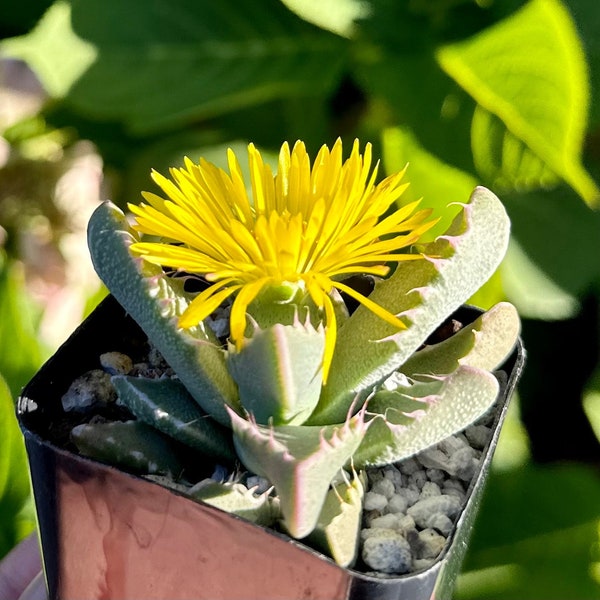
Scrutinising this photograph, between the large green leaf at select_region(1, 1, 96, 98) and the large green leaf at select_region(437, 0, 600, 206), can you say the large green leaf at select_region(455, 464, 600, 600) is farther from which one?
the large green leaf at select_region(1, 1, 96, 98)

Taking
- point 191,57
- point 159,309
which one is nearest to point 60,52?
point 191,57

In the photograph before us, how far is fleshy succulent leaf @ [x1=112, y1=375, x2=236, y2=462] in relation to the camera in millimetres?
296

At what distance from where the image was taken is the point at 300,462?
0.81ft

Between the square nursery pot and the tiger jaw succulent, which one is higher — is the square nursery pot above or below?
below

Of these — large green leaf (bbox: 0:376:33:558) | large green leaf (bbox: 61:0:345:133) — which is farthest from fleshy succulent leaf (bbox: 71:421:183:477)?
large green leaf (bbox: 61:0:345:133)

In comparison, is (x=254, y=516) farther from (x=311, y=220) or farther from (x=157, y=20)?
(x=157, y=20)

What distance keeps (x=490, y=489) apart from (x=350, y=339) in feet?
1.34

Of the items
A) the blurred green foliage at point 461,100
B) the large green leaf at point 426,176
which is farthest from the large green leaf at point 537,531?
the large green leaf at point 426,176

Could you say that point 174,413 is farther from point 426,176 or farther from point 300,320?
point 426,176

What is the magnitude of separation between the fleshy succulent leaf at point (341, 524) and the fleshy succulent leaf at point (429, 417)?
0.01 m

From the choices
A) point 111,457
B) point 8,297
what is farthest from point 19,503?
point 111,457

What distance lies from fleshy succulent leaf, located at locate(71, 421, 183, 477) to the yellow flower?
5cm

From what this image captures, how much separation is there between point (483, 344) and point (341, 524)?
9cm

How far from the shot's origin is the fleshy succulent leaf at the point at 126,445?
0.29 m
